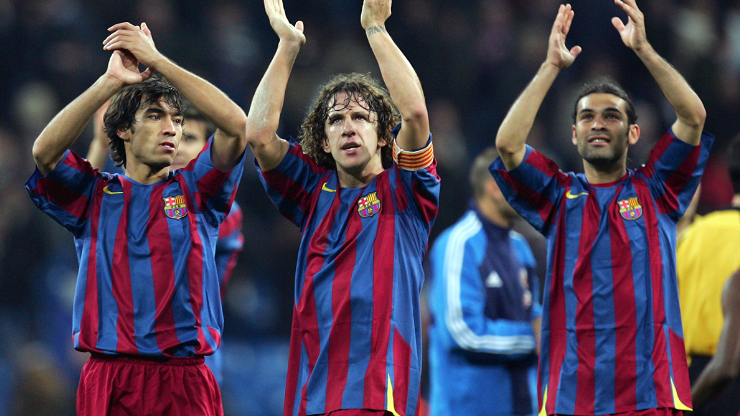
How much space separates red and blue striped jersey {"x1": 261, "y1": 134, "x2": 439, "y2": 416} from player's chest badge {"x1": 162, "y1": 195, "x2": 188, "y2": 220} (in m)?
0.41

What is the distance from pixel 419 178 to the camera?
386 centimetres

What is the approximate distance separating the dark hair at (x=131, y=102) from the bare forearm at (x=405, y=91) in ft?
3.60

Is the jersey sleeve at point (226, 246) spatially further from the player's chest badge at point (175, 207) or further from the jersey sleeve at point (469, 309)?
the jersey sleeve at point (469, 309)

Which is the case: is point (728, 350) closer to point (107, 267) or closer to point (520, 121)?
point (520, 121)

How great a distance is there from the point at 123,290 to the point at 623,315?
7.75ft

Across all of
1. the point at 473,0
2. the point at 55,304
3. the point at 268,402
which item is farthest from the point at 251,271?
the point at 473,0

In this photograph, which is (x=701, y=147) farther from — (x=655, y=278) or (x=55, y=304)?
(x=55, y=304)

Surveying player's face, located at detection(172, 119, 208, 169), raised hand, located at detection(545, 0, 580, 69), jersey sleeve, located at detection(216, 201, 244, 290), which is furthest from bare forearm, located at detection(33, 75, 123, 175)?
raised hand, located at detection(545, 0, 580, 69)

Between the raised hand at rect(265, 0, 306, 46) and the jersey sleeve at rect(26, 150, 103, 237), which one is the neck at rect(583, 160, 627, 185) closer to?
the raised hand at rect(265, 0, 306, 46)

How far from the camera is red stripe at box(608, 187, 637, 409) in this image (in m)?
4.15

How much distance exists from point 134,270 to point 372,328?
1.13 metres

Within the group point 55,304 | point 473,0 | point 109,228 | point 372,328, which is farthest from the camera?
point 473,0

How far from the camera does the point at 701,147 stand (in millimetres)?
4441

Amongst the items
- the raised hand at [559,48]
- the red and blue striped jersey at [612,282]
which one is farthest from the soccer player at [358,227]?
the raised hand at [559,48]
